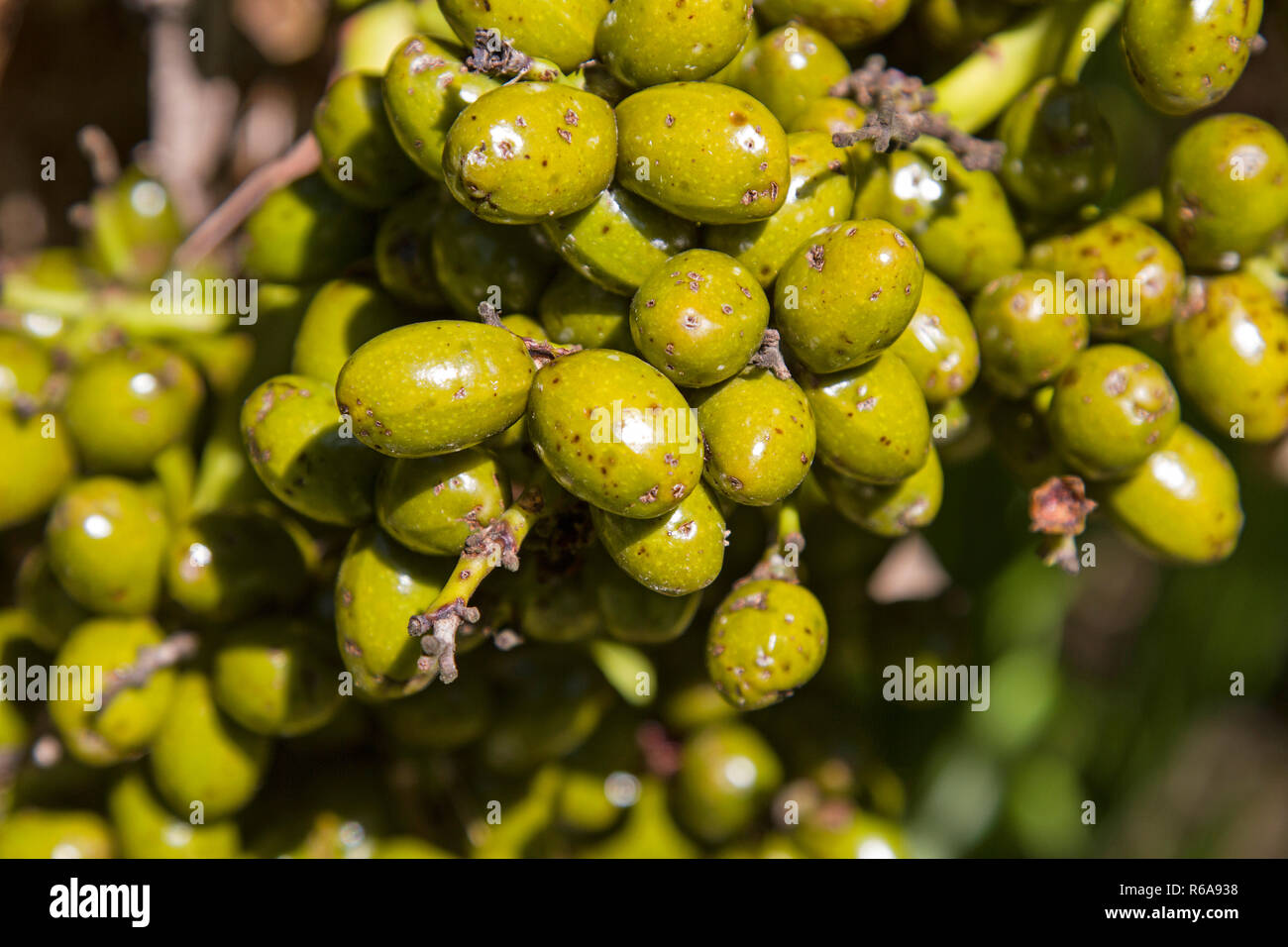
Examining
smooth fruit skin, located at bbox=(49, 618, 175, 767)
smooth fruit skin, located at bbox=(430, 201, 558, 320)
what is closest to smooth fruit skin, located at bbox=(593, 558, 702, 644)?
smooth fruit skin, located at bbox=(430, 201, 558, 320)

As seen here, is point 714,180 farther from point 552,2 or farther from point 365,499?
point 365,499

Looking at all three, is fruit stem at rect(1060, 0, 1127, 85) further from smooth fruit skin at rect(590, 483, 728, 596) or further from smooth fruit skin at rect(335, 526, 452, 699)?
smooth fruit skin at rect(335, 526, 452, 699)

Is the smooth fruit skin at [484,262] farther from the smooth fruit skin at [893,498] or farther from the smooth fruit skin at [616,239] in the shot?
the smooth fruit skin at [893,498]

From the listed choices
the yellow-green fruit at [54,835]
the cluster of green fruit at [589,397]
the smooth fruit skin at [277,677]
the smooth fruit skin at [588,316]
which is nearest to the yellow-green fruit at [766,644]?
the cluster of green fruit at [589,397]

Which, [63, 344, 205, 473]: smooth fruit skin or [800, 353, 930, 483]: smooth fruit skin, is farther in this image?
[63, 344, 205, 473]: smooth fruit skin

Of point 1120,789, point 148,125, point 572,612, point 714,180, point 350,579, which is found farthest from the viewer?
point 148,125

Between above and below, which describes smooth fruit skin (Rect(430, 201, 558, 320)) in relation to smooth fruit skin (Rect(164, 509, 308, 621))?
above
